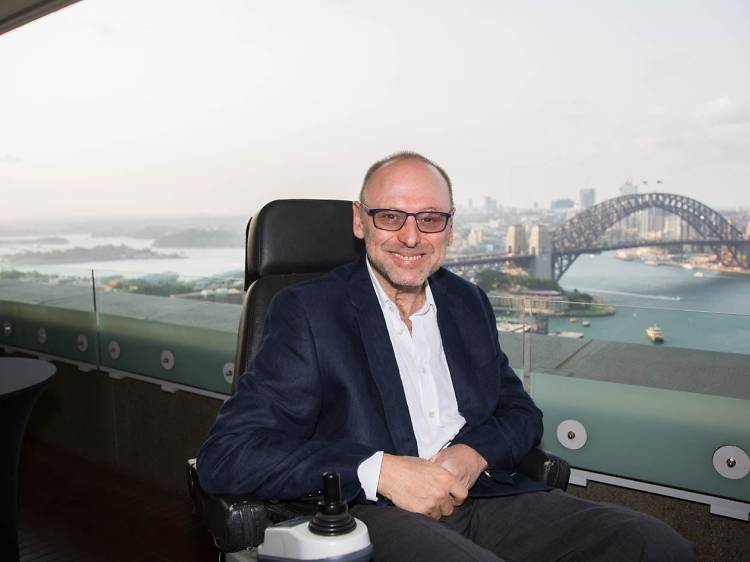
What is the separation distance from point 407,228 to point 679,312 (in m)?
0.85

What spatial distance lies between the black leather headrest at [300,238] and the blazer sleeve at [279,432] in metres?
0.28

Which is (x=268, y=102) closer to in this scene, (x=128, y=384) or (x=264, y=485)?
(x=128, y=384)

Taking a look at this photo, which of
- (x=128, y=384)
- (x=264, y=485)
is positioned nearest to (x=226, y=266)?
(x=128, y=384)

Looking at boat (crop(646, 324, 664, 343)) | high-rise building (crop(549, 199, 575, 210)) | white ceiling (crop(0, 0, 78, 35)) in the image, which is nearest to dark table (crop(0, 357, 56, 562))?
boat (crop(646, 324, 664, 343))

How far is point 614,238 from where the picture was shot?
2875 millimetres

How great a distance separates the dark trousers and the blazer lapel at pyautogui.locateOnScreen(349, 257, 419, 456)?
0.15 m

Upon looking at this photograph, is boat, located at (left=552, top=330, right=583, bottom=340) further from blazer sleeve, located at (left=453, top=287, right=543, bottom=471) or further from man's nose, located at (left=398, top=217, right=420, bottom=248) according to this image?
man's nose, located at (left=398, top=217, right=420, bottom=248)

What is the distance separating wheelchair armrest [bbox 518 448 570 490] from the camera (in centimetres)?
141

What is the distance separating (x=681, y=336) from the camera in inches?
69.6

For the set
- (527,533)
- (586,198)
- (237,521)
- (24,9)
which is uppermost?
(24,9)

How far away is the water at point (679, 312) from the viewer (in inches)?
66.9

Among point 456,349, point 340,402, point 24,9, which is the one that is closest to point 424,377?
point 456,349

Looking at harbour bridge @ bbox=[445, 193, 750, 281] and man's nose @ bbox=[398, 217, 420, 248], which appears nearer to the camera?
man's nose @ bbox=[398, 217, 420, 248]

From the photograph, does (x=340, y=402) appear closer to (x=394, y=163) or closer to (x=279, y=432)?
(x=279, y=432)
